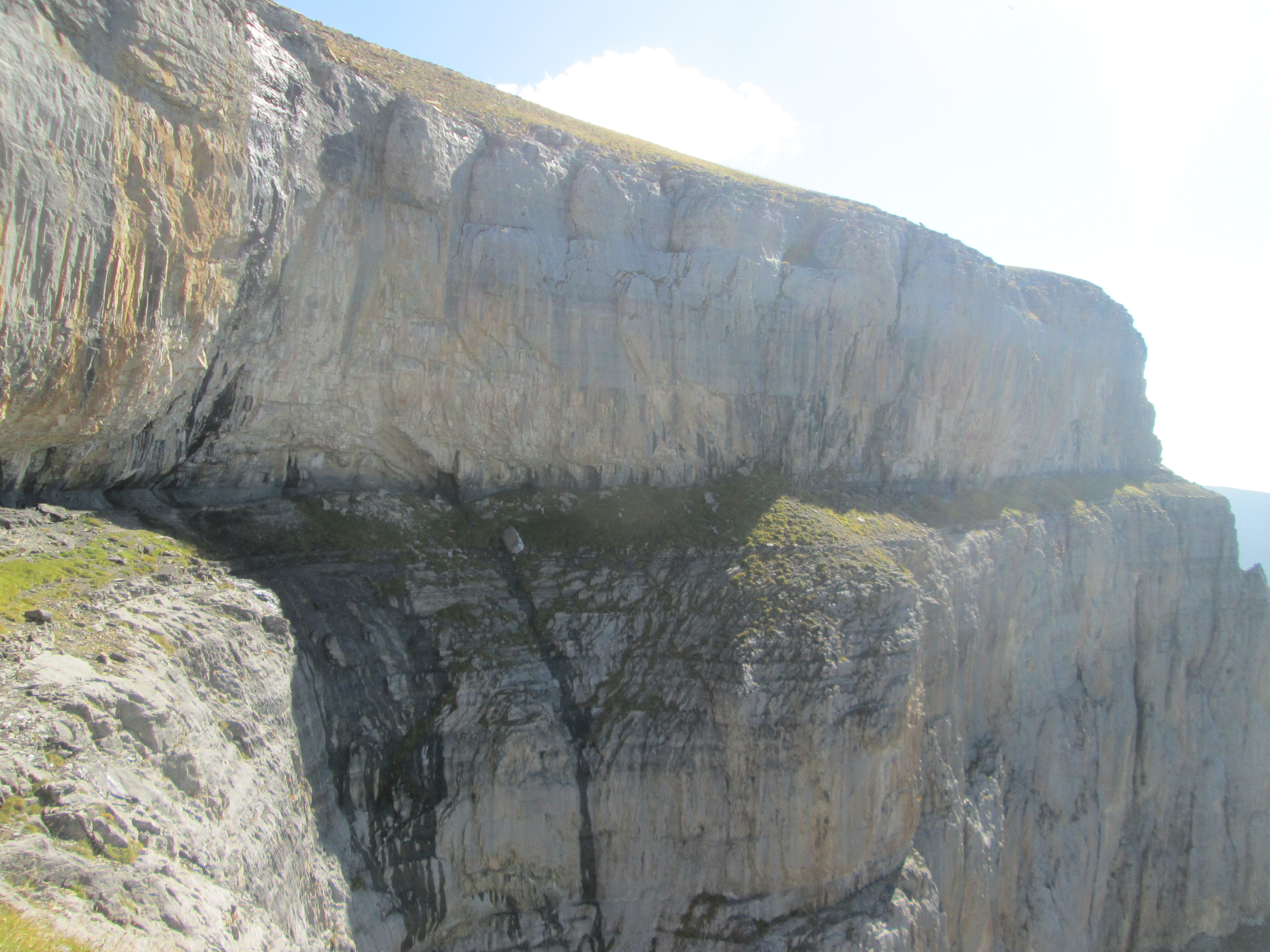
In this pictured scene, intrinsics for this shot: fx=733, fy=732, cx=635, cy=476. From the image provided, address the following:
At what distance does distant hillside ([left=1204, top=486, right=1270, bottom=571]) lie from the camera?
14188 cm

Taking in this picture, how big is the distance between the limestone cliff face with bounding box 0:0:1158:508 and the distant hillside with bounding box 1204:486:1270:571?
13182 cm

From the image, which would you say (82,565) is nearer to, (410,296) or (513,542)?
(410,296)

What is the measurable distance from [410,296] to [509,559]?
7.32 meters

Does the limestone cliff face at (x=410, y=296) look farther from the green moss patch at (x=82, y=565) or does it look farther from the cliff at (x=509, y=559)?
the green moss patch at (x=82, y=565)

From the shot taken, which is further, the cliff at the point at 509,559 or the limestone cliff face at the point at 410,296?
the limestone cliff face at the point at 410,296

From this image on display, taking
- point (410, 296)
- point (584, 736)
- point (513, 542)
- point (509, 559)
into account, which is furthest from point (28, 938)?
point (410, 296)

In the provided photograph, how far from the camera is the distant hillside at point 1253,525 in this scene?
142 metres

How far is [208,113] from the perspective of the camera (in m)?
13.5

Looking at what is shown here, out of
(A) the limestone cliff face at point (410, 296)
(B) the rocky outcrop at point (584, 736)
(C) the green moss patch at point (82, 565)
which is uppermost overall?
(A) the limestone cliff face at point (410, 296)

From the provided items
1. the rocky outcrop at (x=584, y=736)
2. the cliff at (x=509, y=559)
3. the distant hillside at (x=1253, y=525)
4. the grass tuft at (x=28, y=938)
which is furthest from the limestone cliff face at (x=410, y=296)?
the distant hillside at (x=1253, y=525)

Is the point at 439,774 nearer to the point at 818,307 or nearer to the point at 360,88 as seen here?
the point at 360,88

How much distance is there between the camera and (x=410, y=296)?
18688 mm

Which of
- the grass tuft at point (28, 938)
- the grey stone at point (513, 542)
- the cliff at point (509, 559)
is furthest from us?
the grey stone at point (513, 542)

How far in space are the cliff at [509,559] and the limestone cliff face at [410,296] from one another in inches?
4.2
